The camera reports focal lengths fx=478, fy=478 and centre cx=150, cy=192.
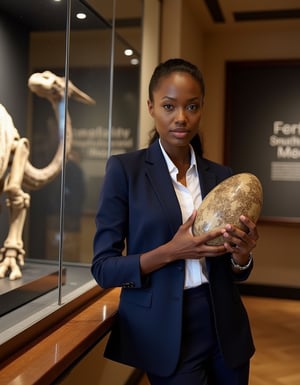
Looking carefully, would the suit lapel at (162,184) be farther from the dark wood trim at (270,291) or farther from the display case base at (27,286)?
the dark wood trim at (270,291)

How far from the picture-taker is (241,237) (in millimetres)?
1162

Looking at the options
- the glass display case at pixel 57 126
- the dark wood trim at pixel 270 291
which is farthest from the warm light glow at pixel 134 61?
the dark wood trim at pixel 270 291

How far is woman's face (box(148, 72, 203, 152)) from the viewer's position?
1264 mm

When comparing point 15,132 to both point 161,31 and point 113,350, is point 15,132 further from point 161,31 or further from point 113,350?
point 161,31

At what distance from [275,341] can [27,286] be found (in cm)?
247

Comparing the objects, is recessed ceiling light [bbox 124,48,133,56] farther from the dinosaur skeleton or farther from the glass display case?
the dinosaur skeleton

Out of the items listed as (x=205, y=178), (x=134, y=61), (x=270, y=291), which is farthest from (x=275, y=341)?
(x=205, y=178)

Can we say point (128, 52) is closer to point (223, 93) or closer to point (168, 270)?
point (223, 93)

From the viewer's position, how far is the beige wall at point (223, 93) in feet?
15.8

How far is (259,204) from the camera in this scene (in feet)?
4.00

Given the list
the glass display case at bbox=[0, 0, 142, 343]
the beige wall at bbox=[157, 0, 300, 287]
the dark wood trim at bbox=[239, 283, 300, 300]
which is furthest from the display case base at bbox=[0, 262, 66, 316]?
the dark wood trim at bbox=[239, 283, 300, 300]

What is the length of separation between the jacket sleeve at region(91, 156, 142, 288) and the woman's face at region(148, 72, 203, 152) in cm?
17

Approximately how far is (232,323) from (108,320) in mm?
536

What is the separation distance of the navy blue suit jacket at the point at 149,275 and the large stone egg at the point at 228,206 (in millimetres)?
100
